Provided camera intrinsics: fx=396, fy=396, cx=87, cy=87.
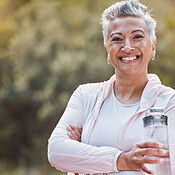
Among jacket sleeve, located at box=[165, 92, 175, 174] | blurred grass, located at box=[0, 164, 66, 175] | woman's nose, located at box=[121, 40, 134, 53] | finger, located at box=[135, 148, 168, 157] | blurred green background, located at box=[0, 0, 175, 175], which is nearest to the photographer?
finger, located at box=[135, 148, 168, 157]

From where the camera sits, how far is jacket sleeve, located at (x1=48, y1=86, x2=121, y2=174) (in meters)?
1.61

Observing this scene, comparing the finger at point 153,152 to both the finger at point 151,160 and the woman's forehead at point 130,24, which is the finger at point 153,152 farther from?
the woman's forehead at point 130,24

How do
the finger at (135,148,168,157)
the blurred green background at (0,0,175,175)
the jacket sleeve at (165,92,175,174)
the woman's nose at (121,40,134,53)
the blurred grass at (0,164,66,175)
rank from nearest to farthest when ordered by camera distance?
1. the finger at (135,148,168,157)
2. the jacket sleeve at (165,92,175,174)
3. the woman's nose at (121,40,134,53)
4. the blurred grass at (0,164,66,175)
5. the blurred green background at (0,0,175,175)

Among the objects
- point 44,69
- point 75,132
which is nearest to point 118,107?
point 75,132

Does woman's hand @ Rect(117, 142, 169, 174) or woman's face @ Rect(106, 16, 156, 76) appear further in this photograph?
woman's face @ Rect(106, 16, 156, 76)

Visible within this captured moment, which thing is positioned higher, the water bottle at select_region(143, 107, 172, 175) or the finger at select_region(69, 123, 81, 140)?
the finger at select_region(69, 123, 81, 140)

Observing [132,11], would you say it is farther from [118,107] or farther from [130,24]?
[118,107]

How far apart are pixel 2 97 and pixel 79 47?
343cm

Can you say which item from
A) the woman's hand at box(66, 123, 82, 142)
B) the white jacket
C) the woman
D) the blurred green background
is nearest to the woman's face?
the woman

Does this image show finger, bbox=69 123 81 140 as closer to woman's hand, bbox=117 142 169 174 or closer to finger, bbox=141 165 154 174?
woman's hand, bbox=117 142 169 174

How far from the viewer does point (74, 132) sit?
176cm

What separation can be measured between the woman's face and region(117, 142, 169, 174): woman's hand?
41cm

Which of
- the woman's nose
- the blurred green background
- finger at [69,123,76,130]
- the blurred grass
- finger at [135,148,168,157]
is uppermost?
the blurred green background

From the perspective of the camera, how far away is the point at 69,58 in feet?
45.8
